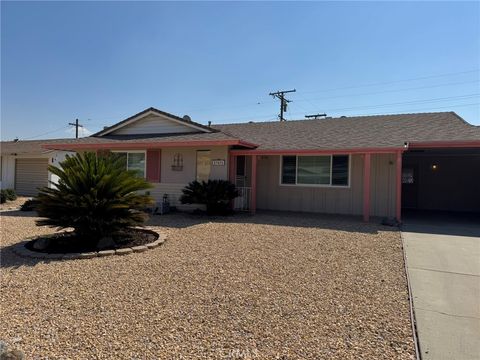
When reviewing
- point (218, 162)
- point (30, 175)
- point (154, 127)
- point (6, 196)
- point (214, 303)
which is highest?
point (154, 127)

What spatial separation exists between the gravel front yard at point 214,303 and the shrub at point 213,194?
170 inches

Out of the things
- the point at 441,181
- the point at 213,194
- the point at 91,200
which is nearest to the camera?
the point at 91,200

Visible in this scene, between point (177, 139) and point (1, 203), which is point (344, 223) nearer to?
point (177, 139)

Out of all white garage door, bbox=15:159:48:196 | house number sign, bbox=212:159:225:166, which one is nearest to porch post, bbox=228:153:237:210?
house number sign, bbox=212:159:225:166

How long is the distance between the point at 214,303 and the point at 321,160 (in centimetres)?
955

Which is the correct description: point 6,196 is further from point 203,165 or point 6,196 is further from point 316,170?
point 316,170

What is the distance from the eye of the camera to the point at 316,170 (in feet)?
42.2

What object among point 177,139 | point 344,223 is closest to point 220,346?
point 344,223

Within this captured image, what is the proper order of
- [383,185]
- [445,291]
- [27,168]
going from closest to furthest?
[445,291], [383,185], [27,168]

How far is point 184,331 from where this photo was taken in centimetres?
335

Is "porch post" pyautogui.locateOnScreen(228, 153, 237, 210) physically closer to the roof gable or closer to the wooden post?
the wooden post

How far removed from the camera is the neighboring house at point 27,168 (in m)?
21.9

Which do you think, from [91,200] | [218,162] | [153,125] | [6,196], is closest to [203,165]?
[218,162]

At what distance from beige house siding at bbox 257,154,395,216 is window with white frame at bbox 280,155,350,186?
0.62 feet
